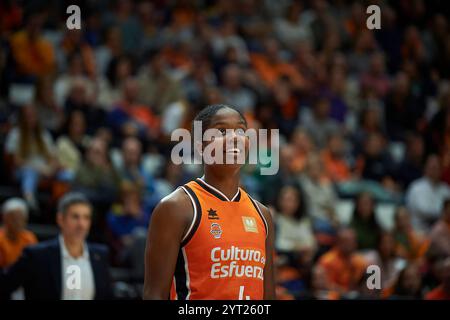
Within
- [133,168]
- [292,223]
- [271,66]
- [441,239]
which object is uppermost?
[271,66]

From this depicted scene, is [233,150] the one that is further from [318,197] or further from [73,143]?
[318,197]

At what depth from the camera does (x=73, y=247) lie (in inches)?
215

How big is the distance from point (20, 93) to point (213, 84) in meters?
2.69

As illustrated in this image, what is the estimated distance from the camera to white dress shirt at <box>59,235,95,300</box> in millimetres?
5281

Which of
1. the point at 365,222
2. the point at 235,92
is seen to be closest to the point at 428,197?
the point at 365,222

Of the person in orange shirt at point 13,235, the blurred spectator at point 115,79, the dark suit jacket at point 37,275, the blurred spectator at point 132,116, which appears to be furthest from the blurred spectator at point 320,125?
the dark suit jacket at point 37,275

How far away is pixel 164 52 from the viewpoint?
37.4 ft

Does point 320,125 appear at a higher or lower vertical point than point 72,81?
lower

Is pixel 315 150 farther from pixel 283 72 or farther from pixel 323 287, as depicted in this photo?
pixel 323 287

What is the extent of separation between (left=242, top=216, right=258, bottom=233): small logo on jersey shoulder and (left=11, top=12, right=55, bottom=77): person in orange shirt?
7.20 metres

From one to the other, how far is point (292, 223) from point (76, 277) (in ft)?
12.7

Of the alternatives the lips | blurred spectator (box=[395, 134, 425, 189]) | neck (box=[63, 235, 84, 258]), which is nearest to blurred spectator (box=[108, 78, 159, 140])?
blurred spectator (box=[395, 134, 425, 189])

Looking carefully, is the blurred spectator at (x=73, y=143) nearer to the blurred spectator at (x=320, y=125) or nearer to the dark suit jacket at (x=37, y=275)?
the blurred spectator at (x=320, y=125)
